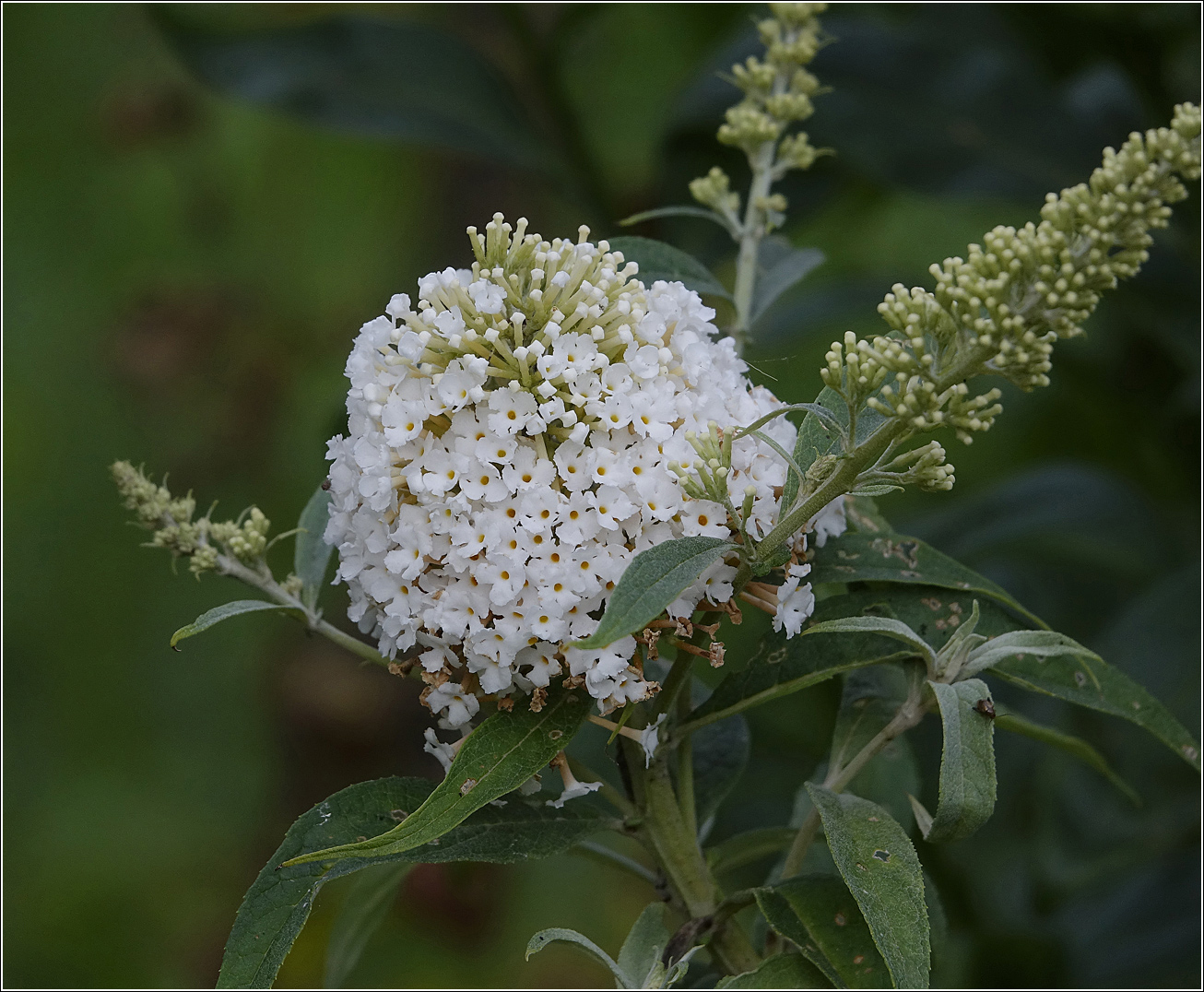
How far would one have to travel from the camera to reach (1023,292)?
0.71 m

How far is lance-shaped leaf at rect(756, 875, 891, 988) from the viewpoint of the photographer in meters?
0.86

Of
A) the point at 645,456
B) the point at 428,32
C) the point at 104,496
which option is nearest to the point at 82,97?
the point at 104,496

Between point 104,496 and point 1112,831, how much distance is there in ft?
8.60

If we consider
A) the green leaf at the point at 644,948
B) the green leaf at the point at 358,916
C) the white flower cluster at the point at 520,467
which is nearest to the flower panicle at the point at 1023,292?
the white flower cluster at the point at 520,467

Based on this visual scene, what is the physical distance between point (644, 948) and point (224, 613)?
0.44 metres

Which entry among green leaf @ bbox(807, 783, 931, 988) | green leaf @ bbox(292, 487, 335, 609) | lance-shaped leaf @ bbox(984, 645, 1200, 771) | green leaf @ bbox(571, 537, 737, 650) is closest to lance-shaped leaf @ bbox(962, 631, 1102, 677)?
lance-shaped leaf @ bbox(984, 645, 1200, 771)

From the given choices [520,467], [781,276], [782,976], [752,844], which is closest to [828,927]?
[782,976]

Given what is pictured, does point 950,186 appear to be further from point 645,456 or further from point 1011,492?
point 645,456

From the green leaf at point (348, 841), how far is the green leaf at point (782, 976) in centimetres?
16

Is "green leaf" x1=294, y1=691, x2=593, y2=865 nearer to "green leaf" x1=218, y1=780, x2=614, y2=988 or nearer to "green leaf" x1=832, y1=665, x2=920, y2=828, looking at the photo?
"green leaf" x1=218, y1=780, x2=614, y2=988

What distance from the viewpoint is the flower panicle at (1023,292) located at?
2.21ft

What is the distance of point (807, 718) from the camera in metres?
1.95

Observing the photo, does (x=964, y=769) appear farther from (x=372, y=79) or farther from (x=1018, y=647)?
(x=372, y=79)

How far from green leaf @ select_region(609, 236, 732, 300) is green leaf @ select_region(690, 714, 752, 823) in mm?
447
